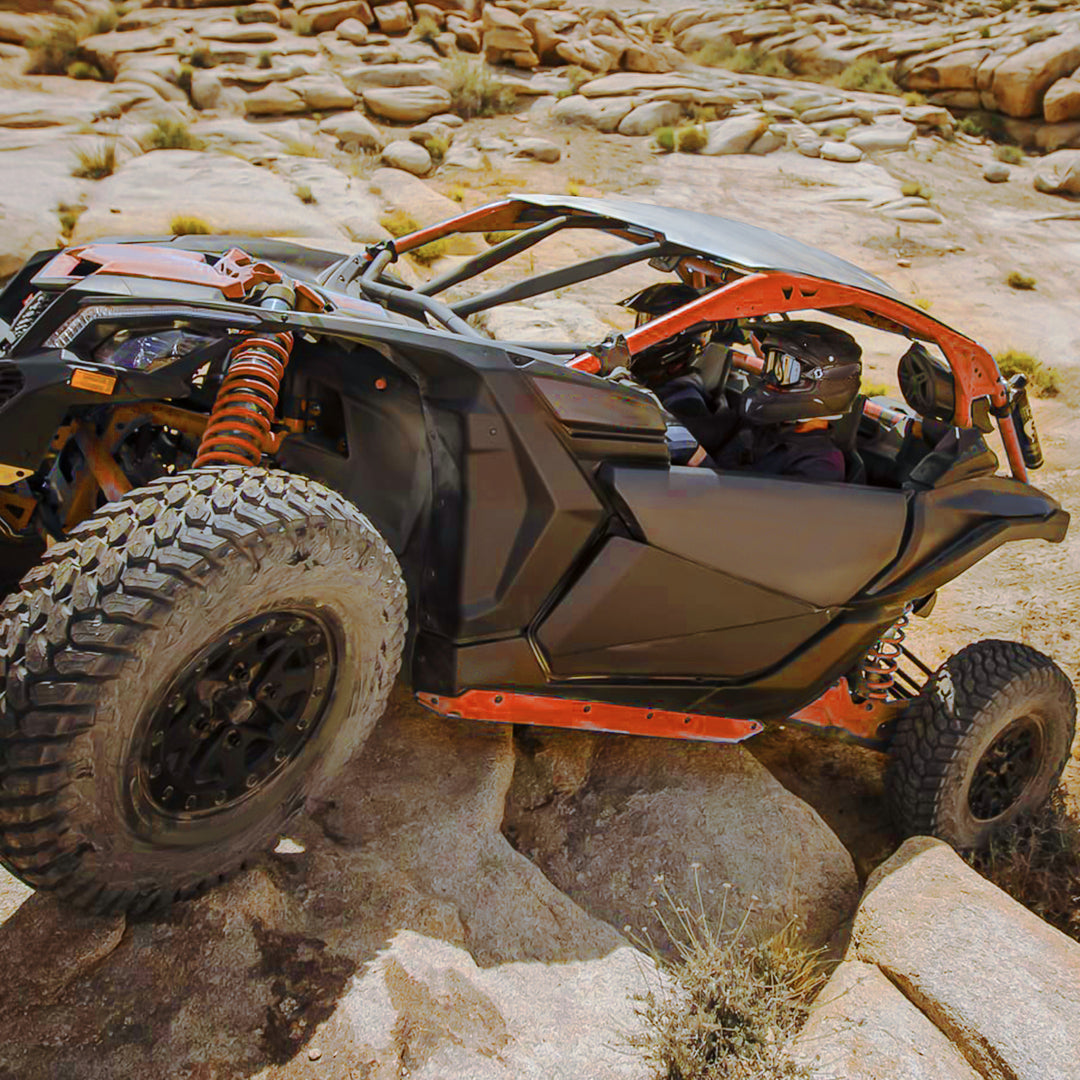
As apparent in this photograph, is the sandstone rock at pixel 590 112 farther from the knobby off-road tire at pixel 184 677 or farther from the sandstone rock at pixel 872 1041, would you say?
the sandstone rock at pixel 872 1041

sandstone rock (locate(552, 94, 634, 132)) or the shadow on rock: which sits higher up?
the shadow on rock

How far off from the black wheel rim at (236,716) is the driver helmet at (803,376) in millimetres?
1767

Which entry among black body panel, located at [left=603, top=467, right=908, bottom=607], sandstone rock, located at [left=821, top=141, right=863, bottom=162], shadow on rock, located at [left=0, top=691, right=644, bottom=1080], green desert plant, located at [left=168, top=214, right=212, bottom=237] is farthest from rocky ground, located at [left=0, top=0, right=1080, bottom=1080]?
black body panel, located at [left=603, top=467, right=908, bottom=607]

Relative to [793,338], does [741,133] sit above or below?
below

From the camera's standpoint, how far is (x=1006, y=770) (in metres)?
4.34

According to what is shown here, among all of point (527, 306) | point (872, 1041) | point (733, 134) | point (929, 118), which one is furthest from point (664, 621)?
point (929, 118)

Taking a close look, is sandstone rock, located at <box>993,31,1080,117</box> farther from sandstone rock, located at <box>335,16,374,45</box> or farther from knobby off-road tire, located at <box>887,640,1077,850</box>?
knobby off-road tire, located at <box>887,640,1077,850</box>

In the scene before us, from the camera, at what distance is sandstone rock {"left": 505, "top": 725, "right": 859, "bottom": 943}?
3379 mm

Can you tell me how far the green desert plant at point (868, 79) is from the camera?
24.2 metres

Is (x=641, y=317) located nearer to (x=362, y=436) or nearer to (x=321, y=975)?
(x=362, y=436)

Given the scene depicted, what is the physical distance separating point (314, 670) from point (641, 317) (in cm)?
215

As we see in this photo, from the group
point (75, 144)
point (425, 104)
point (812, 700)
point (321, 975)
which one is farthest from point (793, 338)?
point (425, 104)

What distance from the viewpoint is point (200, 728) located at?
2.52m

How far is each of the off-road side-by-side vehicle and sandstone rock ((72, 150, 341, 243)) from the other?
19.3ft
